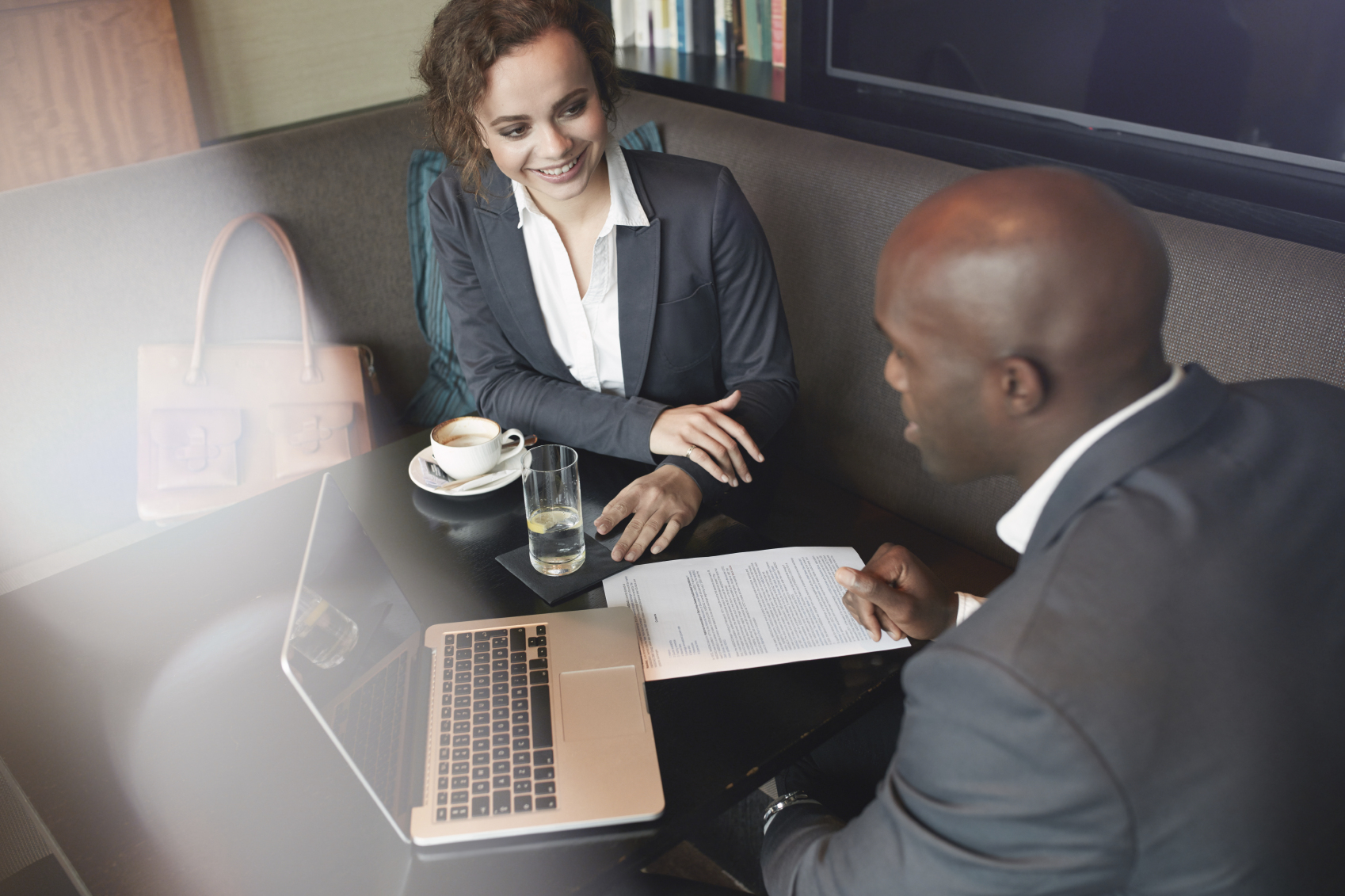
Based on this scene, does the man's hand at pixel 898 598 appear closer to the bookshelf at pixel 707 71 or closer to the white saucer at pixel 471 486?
the white saucer at pixel 471 486

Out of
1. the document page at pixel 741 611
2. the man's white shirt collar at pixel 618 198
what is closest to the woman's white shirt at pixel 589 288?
the man's white shirt collar at pixel 618 198

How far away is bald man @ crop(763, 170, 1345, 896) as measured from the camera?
58 cm

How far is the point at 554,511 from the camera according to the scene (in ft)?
3.81

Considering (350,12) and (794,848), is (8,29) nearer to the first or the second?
(350,12)

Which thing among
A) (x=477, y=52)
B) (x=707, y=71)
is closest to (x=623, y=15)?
(x=707, y=71)

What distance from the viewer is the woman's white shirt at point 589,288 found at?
1.60 metres

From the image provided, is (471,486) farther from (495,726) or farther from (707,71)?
(707,71)

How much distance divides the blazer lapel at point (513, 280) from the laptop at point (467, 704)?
684mm

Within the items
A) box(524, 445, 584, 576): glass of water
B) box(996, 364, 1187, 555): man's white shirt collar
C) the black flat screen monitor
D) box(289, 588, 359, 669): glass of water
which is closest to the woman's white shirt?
box(524, 445, 584, 576): glass of water

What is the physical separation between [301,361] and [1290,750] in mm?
1936

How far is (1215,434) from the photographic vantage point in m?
0.71

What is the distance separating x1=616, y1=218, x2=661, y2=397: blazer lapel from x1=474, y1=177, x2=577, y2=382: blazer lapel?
0.51 ft

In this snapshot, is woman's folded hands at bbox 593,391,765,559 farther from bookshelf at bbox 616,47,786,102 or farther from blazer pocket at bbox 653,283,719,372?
bookshelf at bbox 616,47,786,102

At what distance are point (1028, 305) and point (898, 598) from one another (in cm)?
45
